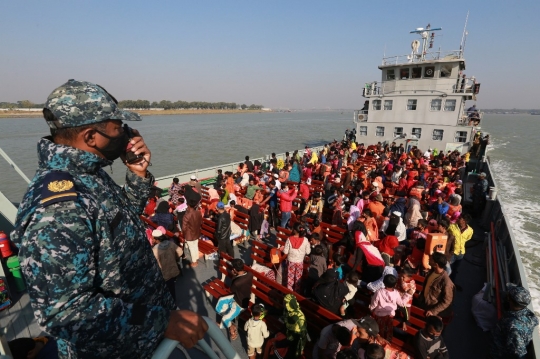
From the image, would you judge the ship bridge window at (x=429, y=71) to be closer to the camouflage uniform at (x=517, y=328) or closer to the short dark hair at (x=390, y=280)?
the camouflage uniform at (x=517, y=328)

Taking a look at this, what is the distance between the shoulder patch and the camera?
1.10 m

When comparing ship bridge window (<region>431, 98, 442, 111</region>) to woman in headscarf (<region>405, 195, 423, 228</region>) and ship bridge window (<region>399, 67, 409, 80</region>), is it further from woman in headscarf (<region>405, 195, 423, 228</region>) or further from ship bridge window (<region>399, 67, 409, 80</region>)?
woman in headscarf (<region>405, 195, 423, 228</region>)

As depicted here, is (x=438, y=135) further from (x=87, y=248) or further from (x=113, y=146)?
(x=87, y=248)

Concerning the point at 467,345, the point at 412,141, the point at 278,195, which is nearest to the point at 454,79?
the point at 412,141

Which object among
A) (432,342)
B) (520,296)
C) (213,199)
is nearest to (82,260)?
(432,342)

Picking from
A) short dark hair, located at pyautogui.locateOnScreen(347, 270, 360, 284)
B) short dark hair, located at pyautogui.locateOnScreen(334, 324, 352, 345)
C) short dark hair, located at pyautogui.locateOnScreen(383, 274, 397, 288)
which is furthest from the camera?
short dark hair, located at pyautogui.locateOnScreen(347, 270, 360, 284)

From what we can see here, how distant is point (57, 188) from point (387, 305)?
4507 mm

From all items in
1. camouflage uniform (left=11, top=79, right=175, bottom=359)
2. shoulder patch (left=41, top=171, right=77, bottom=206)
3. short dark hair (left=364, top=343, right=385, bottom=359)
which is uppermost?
shoulder patch (left=41, top=171, right=77, bottom=206)

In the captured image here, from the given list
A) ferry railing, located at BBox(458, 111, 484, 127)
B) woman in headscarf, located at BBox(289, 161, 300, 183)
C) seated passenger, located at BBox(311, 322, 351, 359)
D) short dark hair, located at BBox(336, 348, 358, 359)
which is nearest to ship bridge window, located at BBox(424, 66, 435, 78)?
ferry railing, located at BBox(458, 111, 484, 127)

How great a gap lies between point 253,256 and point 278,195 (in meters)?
3.13

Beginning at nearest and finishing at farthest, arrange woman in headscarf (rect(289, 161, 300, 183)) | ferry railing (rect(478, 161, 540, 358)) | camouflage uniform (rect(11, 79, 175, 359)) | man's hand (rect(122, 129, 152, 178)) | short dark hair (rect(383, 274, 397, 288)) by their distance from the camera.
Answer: camouflage uniform (rect(11, 79, 175, 359))
man's hand (rect(122, 129, 152, 178))
ferry railing (rect(478, 161, 540, 358))
short dark hair (rect(383, 274, 397, 288))
woman in headscarf (rect(289, 161, 300, 183))

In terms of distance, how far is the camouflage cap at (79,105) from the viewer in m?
1.28

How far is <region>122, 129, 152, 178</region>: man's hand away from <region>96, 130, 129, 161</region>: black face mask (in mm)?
194

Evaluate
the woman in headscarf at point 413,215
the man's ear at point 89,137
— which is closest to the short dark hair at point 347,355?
the man's ear at point 89,137
